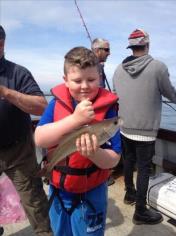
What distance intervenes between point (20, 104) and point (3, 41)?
2.17 ft

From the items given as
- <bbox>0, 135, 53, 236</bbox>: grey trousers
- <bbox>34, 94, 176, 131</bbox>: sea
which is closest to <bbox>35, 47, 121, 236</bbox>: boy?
<bbox>0, 135, 53, 236</bbox>: grey trousers

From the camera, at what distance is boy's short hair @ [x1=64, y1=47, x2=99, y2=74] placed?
203 centimetres

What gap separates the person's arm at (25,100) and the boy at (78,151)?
696 mm

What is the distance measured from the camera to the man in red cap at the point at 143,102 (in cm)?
380

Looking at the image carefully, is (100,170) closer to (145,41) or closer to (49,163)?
(49,163)

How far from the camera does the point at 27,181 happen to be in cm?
329

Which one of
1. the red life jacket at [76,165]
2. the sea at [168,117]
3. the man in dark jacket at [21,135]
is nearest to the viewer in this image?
the red life jacket at [76,165]

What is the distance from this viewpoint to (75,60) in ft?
6.70

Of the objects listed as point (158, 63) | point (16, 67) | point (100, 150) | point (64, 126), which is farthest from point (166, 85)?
point (64, 126)

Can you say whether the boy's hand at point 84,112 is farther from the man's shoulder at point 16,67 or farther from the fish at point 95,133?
the man's shoulder at point 16,67

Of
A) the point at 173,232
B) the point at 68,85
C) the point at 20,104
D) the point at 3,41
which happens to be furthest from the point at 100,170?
the point at 173,232

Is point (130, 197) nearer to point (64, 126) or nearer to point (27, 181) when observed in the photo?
point (27, 181)

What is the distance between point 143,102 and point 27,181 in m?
1.55

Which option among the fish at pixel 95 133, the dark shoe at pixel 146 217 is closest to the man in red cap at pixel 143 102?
the dark shoe at pixel 146 217
